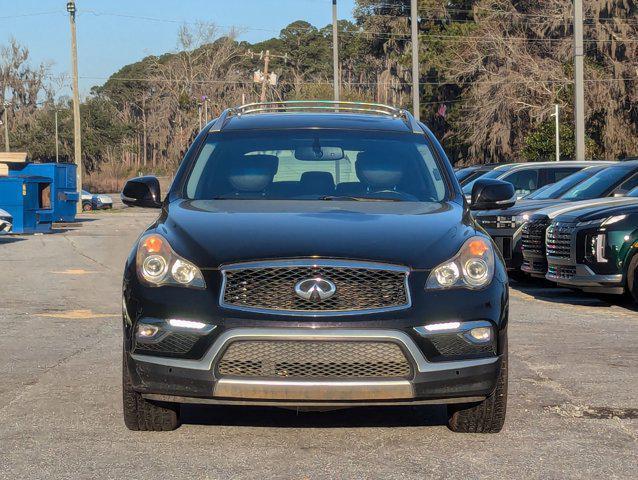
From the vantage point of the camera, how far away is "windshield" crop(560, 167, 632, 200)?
15.1 meters

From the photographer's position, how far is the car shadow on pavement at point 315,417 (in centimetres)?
636

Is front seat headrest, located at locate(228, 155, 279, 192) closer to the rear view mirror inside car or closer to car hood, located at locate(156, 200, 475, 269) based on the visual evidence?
the rear view mirror inside car

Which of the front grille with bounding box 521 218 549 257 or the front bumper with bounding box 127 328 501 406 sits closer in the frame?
the front bumper with bounding box 127 328 501 406

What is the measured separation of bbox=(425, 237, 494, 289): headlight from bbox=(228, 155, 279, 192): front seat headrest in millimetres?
1563

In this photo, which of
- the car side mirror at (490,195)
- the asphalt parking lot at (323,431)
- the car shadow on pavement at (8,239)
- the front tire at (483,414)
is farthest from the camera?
the car shadow on pavement at (8,239)

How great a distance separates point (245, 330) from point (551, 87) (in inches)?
1641

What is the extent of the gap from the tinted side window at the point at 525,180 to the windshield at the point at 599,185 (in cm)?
351

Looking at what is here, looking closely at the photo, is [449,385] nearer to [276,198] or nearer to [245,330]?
[245,330]

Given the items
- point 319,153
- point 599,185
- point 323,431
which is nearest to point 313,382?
point 323,431

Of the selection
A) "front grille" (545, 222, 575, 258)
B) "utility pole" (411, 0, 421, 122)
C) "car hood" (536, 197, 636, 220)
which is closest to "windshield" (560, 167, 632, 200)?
"car hood" (536, 197, 636, 220)

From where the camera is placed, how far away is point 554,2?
4622 cm

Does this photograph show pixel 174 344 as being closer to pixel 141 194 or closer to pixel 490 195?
pixel 141 194

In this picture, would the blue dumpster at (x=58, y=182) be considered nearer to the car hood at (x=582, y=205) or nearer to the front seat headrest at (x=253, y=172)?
the car hood at (x=582, y=205)

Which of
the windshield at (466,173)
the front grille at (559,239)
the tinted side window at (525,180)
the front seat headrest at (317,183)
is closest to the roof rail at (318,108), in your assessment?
the front seat headrest at (317,183)
